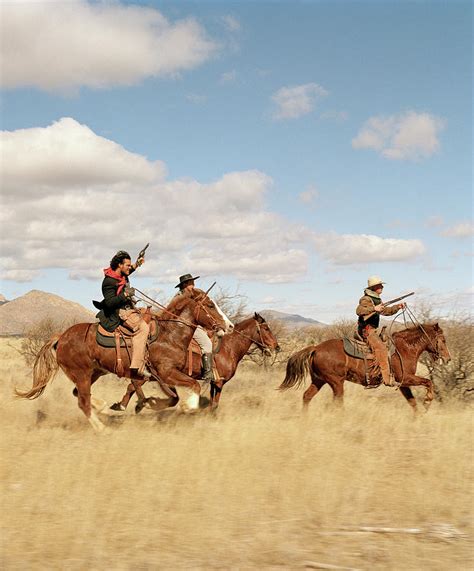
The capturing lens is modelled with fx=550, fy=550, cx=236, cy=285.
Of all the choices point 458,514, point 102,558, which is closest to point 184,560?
point 102,558

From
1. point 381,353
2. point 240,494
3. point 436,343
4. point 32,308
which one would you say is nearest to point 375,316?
point 381,353

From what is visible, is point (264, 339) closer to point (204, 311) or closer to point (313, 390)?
point (313, 390)

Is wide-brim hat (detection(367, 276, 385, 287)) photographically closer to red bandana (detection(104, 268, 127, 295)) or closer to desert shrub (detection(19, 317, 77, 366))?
red bandana (detection(104, 268, 127, 295))

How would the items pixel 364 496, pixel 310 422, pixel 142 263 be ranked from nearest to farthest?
pixel 364 496
pixel 310 422
pixel 142 263

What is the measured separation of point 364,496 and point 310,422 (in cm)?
378

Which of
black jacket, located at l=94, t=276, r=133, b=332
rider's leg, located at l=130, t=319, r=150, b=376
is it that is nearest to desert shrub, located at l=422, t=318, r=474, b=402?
rider's leg, located at l=130, t=319, r=150, b=376

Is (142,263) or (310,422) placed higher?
(142,263)

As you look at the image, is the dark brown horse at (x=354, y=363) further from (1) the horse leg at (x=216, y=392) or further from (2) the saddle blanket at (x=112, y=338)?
(2) the saddle blanket at (x=112, y=338)

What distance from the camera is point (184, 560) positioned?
14.8 feet

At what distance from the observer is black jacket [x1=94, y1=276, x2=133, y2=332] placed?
9.98 m

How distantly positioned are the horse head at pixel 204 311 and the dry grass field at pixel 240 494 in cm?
179

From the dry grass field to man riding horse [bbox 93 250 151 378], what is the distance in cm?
128

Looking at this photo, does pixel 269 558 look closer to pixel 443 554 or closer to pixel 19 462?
pixel 443 554

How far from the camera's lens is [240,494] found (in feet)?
20.0
